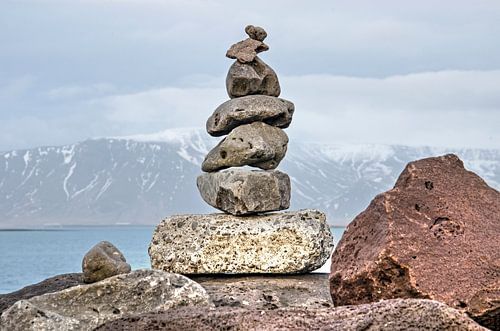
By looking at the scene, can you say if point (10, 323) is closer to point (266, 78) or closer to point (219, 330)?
point (219, 330)

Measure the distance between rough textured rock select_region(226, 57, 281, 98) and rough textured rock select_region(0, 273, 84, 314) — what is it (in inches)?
167

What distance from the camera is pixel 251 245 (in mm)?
15695

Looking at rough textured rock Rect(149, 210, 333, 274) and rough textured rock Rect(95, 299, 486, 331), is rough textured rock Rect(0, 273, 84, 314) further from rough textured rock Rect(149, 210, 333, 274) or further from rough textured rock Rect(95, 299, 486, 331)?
rough textured rock Rect(95, 299, 486, 331)

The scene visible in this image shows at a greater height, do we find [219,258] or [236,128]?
[236,128]

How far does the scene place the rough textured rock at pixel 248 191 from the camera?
15938mm

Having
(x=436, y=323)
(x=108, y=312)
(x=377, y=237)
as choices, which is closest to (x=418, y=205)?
(x=377, y=237)

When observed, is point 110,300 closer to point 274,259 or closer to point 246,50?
point 274,259

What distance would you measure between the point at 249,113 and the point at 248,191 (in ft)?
4.81

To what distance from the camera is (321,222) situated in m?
16.0

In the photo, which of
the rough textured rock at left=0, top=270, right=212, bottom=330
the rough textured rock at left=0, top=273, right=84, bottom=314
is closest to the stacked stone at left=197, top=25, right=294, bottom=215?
the rough textured rock at left=0, top=273, right=84, bottom=314

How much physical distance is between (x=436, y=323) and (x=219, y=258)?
8.05 meters

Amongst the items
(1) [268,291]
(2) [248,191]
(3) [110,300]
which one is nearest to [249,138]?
(2) [248,191]

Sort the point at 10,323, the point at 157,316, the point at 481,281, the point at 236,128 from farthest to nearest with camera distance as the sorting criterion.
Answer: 1. the point at 236,128
2. the point at 10,323
3. the point at 481,281
4. the point at 157,316

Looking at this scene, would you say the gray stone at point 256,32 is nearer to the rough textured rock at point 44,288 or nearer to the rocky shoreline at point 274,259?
the rocky shoreline at point 274,259
